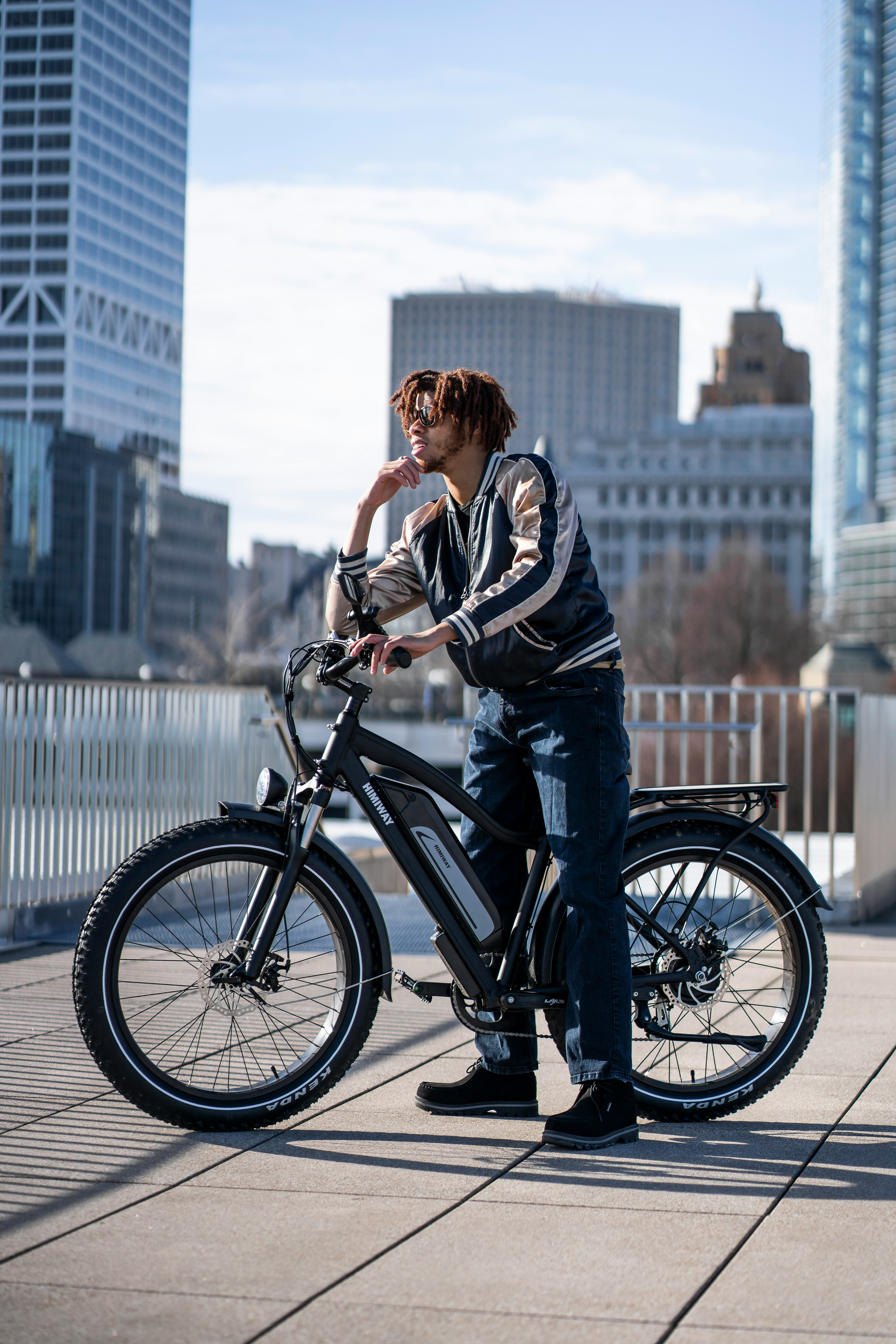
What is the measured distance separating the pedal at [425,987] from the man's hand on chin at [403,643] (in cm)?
75

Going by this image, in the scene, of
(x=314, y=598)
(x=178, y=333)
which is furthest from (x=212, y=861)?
(x=178, y=333)

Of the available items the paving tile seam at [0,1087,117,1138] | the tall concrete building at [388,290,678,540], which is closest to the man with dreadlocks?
the paving tile seam at [0,1087,117,1138]

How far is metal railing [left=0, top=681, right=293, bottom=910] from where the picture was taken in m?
7.27

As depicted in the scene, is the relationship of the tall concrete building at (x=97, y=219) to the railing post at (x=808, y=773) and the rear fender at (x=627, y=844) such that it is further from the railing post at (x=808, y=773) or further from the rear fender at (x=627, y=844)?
the rear fender at (x=627, y=844)

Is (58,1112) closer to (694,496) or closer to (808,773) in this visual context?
(808,773)

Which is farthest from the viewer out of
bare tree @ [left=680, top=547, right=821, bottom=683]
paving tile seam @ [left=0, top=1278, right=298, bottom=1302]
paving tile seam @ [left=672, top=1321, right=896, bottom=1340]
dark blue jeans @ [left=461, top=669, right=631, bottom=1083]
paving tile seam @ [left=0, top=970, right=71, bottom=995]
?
bare tree @ [left=680, top=547, right=821, bottom=683]

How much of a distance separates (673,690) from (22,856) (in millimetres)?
3496

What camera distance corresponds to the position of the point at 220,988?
3.79 meters

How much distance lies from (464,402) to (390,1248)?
2022 millimetres

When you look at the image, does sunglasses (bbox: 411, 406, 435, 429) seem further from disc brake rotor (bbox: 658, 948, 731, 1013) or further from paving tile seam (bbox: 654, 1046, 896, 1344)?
paving tile seam (bbox: 654, 1046, 896, 1344)

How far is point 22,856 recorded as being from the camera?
727cm

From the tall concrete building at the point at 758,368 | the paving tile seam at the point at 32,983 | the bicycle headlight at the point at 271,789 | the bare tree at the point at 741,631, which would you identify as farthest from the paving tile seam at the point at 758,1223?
the tall concrete building at the point at 758,368

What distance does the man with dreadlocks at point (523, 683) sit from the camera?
380cm

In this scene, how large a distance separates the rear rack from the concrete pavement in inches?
31.3
